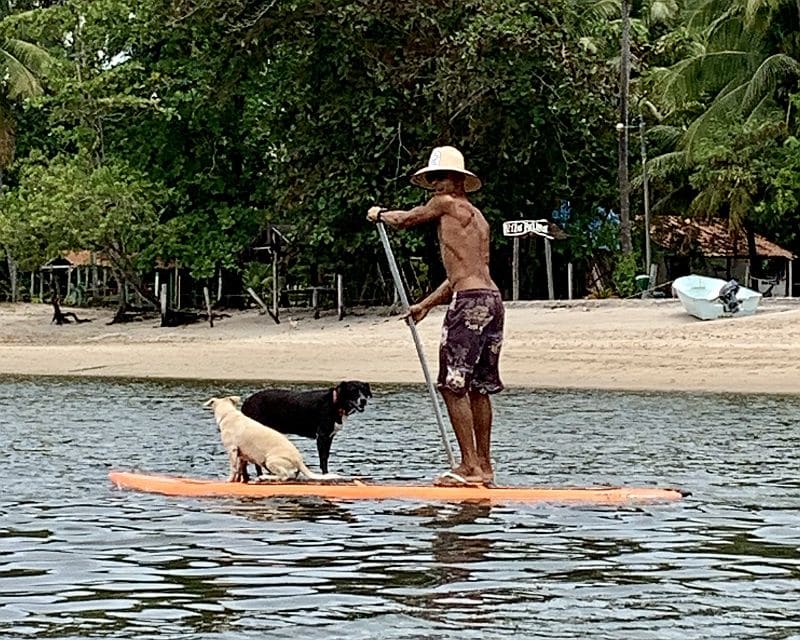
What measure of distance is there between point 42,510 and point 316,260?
2542 centimetres

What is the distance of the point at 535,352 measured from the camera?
24484mm

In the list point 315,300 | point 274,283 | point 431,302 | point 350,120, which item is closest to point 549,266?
point 315,300

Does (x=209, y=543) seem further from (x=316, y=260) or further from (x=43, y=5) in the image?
(x=43, y=5)

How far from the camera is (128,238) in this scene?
122 ft

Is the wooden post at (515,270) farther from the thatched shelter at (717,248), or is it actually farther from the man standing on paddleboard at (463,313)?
the man standing on paddleboard at (463,313)

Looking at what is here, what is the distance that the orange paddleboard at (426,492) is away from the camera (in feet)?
33.9

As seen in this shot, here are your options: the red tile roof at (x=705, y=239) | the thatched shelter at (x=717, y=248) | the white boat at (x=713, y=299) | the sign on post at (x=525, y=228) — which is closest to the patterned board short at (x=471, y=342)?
the white boat at (x=713, y=299)

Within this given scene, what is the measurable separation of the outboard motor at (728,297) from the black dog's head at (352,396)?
52.1 feet

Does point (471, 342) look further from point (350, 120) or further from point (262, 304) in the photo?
point (262, 304)

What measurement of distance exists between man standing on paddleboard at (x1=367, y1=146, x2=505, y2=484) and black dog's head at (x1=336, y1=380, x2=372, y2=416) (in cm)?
83

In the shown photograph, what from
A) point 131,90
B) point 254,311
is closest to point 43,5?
point 131,90

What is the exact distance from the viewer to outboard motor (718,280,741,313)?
85.6 feet

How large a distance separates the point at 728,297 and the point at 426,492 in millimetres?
16653

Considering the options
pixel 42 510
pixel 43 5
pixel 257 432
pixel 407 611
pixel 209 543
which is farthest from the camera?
pixel 43 5
